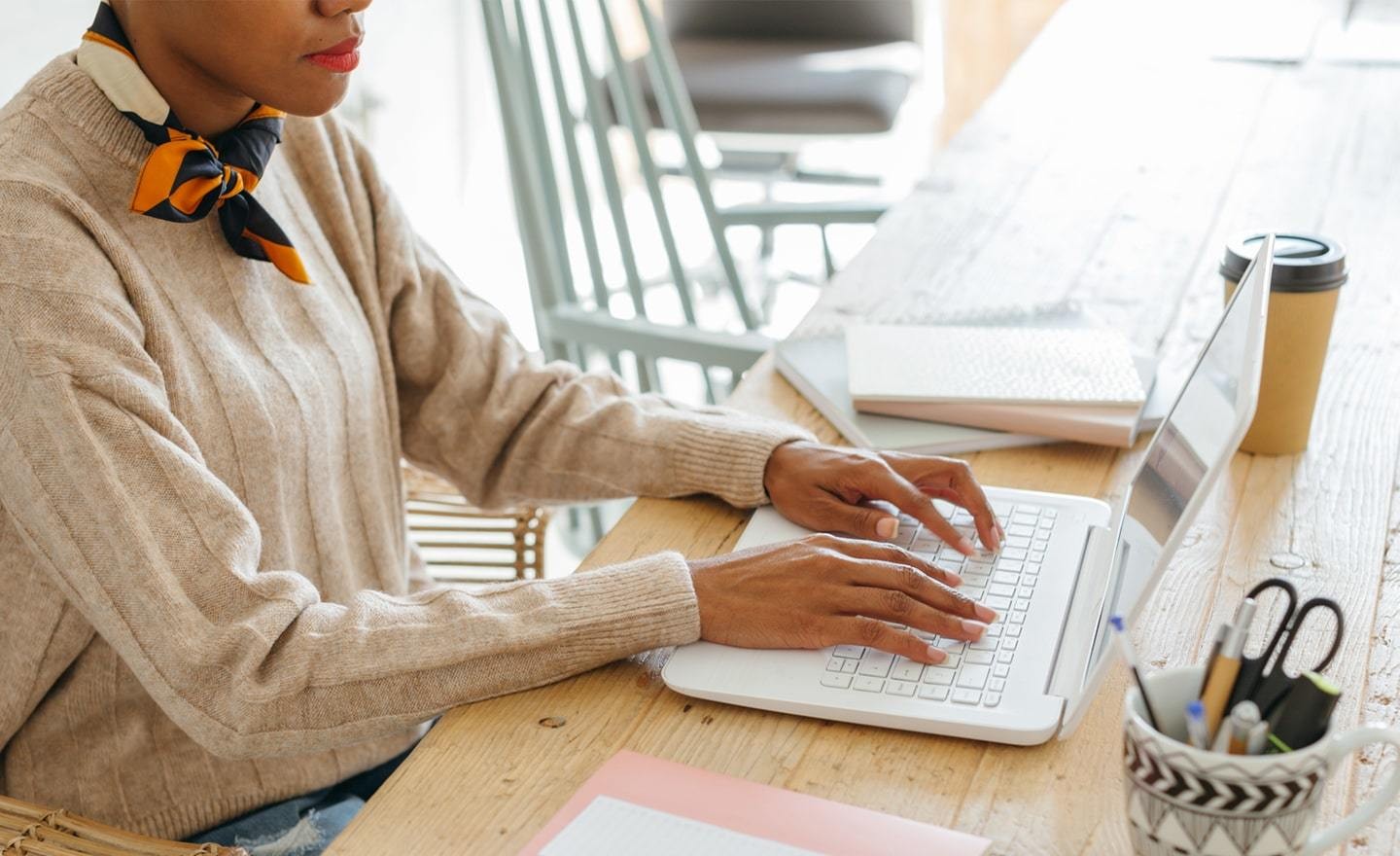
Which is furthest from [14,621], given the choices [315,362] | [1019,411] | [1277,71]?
[1277,71]

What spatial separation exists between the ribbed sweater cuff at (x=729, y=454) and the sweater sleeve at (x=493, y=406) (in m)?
0.01

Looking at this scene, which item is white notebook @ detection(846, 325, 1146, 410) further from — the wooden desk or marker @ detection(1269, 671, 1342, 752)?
marker @ detection(1269, 671, 1342, 752)

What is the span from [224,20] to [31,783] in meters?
0.55

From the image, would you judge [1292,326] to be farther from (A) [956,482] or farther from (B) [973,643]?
(B) [973,643]

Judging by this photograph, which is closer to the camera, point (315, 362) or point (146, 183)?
point (146, 183)

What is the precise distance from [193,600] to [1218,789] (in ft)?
1.92

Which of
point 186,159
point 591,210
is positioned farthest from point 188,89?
point 591,210

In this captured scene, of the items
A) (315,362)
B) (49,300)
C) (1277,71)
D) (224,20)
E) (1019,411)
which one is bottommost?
(1277,71)

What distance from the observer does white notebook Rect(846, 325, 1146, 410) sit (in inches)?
47.3

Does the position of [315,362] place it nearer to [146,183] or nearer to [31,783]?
[146,183]

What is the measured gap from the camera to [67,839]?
88 cm

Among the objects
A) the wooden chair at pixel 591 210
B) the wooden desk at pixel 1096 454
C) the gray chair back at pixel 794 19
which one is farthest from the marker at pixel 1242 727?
the gray chair back at pixel 794 19

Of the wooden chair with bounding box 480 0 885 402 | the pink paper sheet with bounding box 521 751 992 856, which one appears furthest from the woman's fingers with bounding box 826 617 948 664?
the wooden chair with bounding box 480 0 885 402

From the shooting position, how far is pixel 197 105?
105 cm
